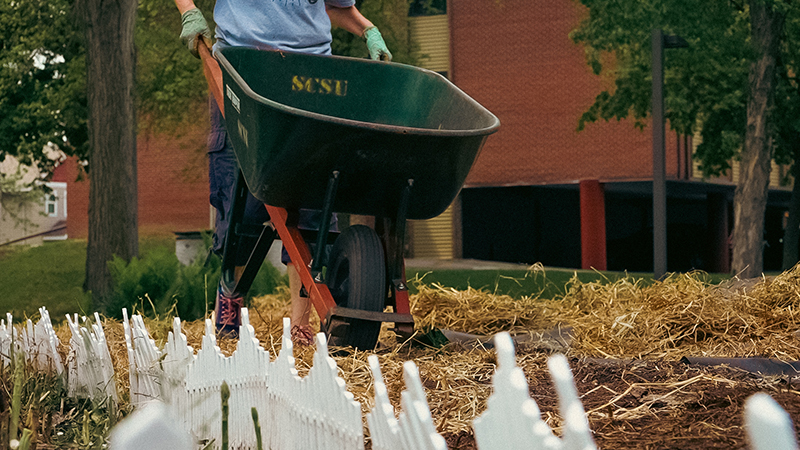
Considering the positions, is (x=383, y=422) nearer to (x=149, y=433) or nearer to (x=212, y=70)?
(x=149, y=433)

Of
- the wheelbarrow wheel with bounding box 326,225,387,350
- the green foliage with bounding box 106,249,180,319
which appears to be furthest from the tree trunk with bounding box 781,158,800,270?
the wheelbarrow wheel with bounding box 326,225,387,350

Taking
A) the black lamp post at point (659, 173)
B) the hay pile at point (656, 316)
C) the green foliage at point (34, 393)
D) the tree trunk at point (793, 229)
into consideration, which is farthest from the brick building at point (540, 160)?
the green foliage at point (34, 393)

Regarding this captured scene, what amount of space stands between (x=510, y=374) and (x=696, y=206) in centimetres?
2287

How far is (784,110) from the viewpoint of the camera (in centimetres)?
1298

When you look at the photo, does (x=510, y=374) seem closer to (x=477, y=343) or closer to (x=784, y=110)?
(x=477, y=343)

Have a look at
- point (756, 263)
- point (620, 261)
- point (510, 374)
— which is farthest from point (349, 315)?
point (620, 261)

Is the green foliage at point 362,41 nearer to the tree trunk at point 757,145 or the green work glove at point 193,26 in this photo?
the tree trunk at point 757,145

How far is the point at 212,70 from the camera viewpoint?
3.59m

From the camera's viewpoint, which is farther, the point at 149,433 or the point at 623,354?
the point at 623,354

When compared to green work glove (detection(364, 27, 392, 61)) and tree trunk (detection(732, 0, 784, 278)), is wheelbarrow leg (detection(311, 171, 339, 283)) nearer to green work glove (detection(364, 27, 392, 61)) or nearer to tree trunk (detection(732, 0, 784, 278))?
green work glove (detection(364, 27, 392, 61))

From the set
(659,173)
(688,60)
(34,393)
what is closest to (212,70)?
(34,393)

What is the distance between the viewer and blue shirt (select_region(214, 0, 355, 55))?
3.69 m

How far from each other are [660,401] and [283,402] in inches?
37.3

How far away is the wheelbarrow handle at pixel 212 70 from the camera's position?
3.57 m
